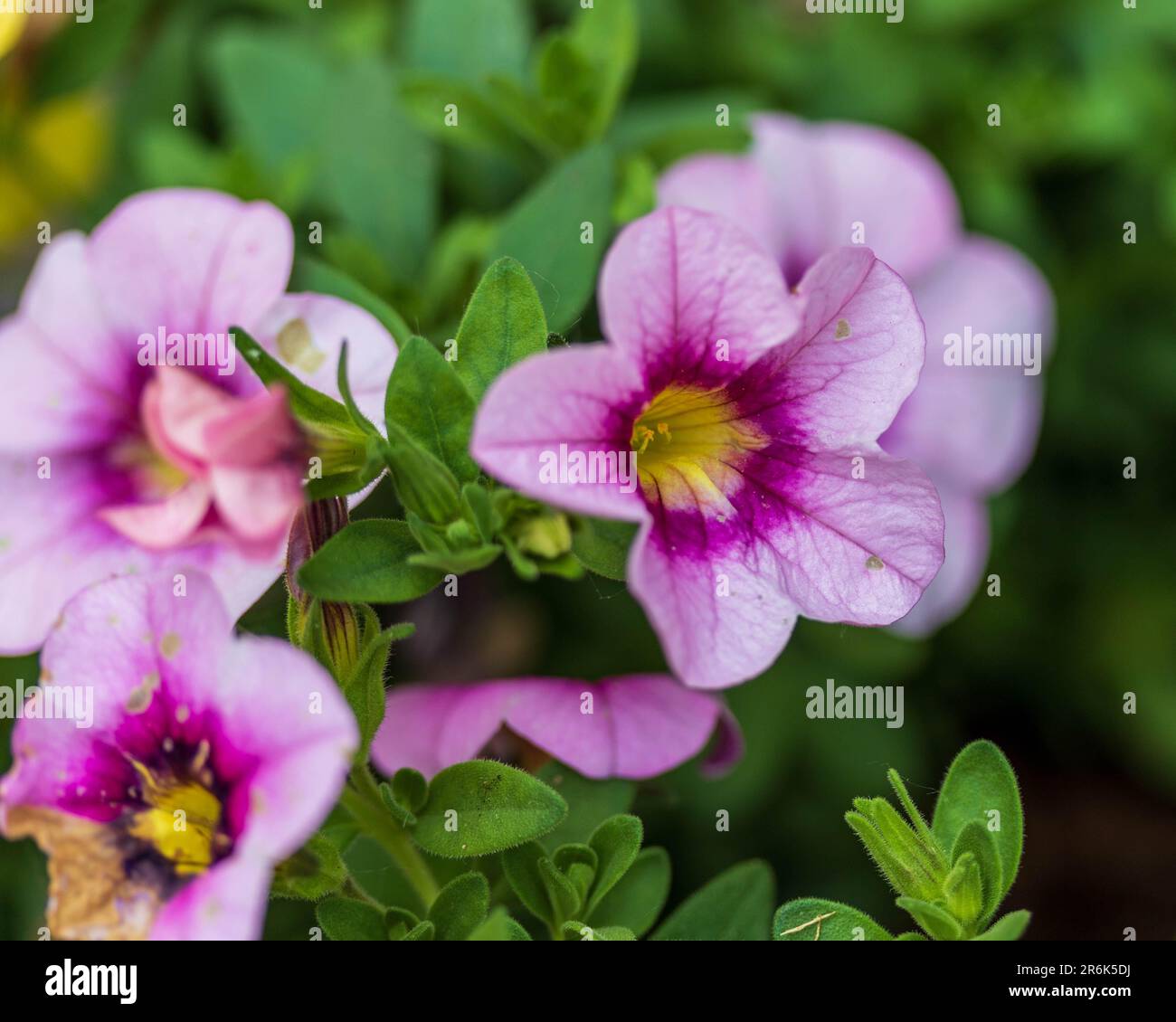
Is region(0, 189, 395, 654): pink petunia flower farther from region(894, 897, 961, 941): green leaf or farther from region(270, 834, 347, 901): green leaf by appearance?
region(894, 897, 961, 941): green leaf

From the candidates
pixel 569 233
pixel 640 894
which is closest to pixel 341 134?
pixel 569 233

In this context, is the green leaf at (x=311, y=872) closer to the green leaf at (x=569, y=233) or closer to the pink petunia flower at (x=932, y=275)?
the green leaf at (x=569, y=233)

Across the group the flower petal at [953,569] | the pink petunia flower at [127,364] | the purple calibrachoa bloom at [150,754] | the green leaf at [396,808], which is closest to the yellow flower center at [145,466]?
the pink petunia flower at [127,364]

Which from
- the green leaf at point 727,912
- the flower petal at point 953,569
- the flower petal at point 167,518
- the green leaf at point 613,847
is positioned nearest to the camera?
the flower petal at point 167,518

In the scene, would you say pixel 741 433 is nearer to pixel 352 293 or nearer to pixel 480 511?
pixel 480 511

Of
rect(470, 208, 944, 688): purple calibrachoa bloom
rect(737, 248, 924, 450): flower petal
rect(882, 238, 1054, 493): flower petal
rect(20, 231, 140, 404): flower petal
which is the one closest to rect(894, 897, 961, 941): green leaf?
rect(470, 208, 944, 688): purple calibrachoa bloom

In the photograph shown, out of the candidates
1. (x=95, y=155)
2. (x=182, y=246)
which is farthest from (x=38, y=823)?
(x=95, y=155)
